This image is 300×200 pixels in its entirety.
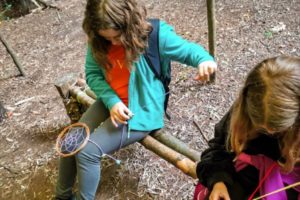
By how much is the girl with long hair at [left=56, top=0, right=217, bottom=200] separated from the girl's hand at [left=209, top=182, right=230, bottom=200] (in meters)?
0.57

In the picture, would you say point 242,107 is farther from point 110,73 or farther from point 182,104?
point 182,104

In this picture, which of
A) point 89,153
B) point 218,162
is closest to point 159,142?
point 89,153

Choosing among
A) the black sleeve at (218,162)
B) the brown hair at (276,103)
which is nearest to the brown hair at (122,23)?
the black sleeve at (218,162)

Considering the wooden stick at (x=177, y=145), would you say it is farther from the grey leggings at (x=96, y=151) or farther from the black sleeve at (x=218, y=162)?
the black sleeve at (x=218, y=162)

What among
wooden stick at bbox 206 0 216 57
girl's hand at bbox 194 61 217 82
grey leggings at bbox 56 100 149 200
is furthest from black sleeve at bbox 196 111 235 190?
wooden stick at bbox 206 0 216 57

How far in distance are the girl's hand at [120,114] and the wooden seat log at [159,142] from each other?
0.19 meters

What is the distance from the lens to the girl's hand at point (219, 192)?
1.57 m

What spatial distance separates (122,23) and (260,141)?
35.6 inches

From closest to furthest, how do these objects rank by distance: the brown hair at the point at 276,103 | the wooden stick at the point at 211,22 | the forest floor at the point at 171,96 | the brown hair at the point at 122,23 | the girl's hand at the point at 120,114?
the brown hair at the point at 276,103 → the brown hair at the point at 122,23 → the girl's hand at the point at 120,114 → the forest floor at the point at 171,96 → the wooden stick at the point at 211,22

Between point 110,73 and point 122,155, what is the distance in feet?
2.39

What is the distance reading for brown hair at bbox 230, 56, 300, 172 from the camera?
121 centimetres

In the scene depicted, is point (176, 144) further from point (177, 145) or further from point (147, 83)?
point (147, 83)

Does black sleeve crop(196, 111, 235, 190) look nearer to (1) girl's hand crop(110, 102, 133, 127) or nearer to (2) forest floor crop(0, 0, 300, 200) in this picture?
(1) girl's hand crop(110, 102, 133, 127)

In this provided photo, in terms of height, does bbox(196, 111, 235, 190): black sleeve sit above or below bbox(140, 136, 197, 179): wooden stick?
above
